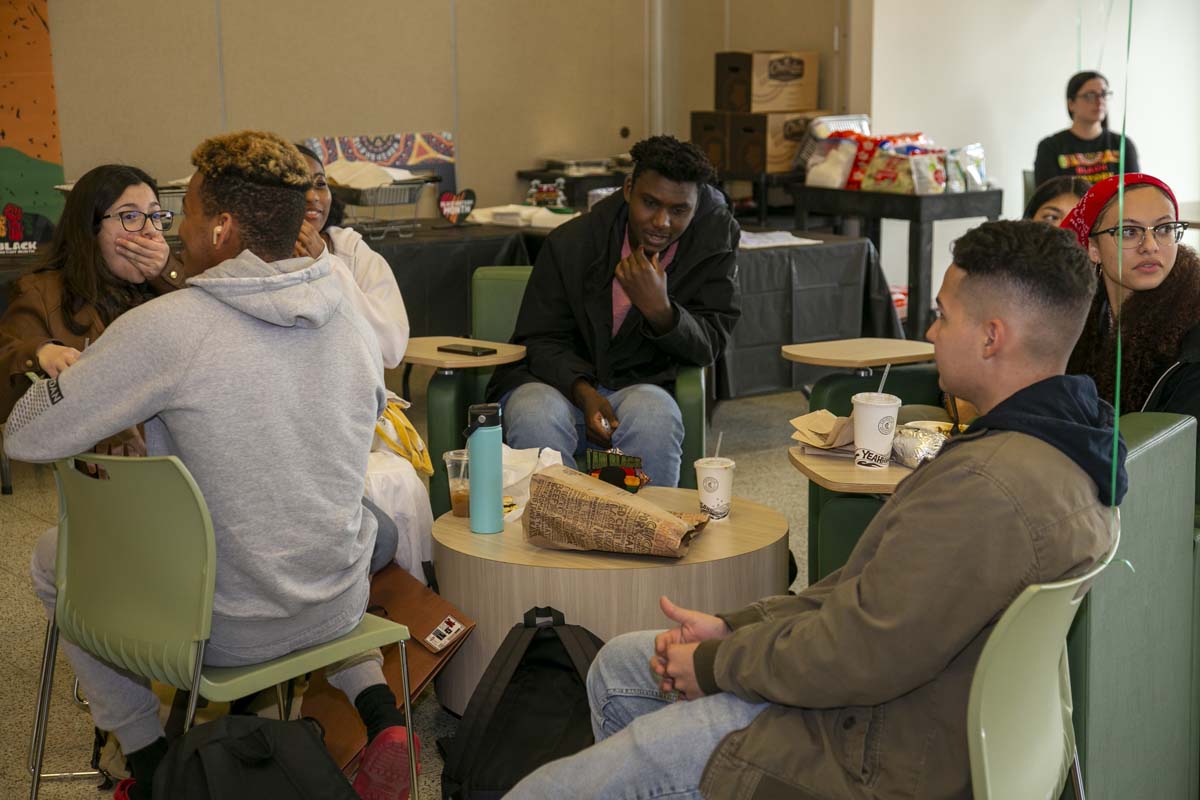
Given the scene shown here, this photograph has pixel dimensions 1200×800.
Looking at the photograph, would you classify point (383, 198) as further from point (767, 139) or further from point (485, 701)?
point (485, 701)

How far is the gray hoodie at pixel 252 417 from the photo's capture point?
6.41 ft

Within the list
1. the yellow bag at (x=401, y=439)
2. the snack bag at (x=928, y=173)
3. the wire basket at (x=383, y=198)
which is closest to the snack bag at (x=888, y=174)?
the snack bag at (x=928, y=173)

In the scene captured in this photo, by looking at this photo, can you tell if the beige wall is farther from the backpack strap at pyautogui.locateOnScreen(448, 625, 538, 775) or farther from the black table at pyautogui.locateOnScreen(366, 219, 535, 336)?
the backpack strap at pyautogui.locateOnScreen(448, 625, 538, 775)

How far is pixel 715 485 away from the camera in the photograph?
2.72 meters

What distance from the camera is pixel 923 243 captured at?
6.02 metres

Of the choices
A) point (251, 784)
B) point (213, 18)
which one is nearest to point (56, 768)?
point (251, 784)

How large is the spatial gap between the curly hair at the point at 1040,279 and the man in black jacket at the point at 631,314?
65.6 inches

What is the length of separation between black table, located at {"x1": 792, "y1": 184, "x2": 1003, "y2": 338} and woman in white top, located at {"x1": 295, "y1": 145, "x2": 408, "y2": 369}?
3.27 meters

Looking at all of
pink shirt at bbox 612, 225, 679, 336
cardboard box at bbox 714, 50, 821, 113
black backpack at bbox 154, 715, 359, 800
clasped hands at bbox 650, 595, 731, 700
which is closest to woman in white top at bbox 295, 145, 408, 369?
pink shirt at bbox 612, 225, 679, 336

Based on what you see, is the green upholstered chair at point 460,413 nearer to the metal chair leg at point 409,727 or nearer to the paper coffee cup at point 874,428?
the paper coffee cup at point 874,428

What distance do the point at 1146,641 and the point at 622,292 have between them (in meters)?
1.89

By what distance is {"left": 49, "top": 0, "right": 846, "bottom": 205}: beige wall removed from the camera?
6.56 metres

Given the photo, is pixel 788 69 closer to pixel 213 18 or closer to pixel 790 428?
pixel 790 428

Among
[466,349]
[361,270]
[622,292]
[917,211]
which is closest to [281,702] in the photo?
[466,349]
